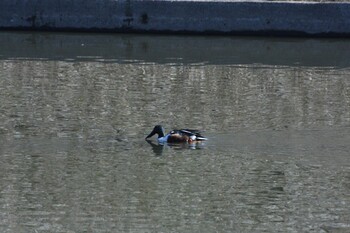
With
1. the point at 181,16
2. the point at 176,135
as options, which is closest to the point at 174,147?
the point at 176,135

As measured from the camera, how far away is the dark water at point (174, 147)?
12.8 metres

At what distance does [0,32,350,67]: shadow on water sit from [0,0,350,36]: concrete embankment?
0.98 ft

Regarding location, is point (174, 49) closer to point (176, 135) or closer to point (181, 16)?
point (181, 16)

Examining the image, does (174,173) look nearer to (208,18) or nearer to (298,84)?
(298,84)

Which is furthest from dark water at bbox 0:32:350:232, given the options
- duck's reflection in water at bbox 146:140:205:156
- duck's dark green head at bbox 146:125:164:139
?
duck's dark green head at bbox 146:125:164:139

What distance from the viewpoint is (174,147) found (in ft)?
53.5

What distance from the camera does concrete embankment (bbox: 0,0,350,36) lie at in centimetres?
2742

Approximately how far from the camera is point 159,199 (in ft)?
43.9

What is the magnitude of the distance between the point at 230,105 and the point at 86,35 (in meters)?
9.50

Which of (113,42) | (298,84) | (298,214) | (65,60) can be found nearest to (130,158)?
(298,214)

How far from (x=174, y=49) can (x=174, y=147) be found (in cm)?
960

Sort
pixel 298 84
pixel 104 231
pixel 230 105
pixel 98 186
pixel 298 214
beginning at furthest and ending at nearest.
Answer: pixel 298 84, pixel 230 105, pixel 98 186, pixel 298 214, pixel 104 231

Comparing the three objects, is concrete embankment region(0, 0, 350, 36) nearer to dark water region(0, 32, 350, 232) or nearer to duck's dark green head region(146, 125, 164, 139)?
dark water region(0, 32, 350, 232)

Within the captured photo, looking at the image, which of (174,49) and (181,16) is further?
(181,16)
